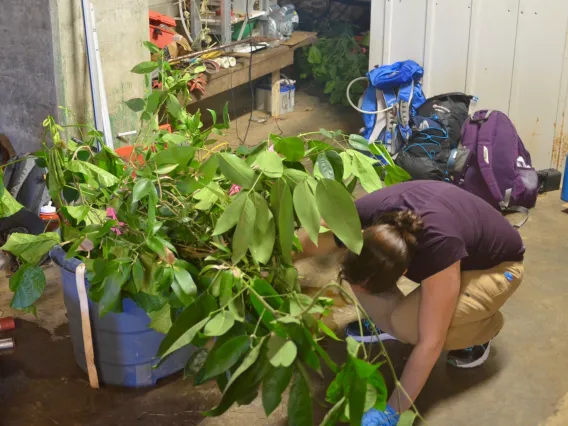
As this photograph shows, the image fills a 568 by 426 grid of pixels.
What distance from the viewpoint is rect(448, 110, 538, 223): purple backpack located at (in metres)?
4.03

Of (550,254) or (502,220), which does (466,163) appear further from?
(502,220)

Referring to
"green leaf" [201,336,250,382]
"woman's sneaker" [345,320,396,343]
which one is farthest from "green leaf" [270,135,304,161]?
"woman's sneaker" [345,320,396,343]

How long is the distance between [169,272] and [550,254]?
2.14 meters

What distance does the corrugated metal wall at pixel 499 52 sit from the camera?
4.38 metres

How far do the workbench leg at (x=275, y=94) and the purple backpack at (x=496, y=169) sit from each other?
1.90 meters

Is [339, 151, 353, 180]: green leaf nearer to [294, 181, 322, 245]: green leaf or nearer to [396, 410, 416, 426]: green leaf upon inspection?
[294, 181, 322, 245]: green leaf

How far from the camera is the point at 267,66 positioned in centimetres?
550

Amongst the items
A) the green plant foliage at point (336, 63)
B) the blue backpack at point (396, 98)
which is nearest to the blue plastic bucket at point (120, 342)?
the blue backpack at point (396, 98)

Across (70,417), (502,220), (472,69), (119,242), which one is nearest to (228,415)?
(70,417)

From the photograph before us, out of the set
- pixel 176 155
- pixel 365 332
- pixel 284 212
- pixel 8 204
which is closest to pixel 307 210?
pixel 284 212

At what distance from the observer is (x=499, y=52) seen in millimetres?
4547

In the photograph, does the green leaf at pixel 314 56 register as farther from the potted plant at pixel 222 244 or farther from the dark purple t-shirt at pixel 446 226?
the dark purple t-shirt at pixel 446 226

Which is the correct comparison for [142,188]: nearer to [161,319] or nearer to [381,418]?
A: [161,319]

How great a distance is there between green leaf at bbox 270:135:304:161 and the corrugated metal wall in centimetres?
277
